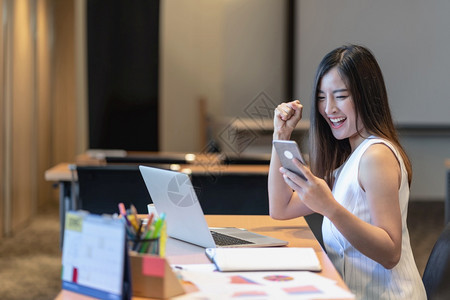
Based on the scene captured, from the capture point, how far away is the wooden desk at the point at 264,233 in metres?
1.45

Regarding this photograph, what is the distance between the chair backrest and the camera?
3.58 metres

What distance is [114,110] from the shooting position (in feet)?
24.7

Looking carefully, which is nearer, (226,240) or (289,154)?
(289,154)

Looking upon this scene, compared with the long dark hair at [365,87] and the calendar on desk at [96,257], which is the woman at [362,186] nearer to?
the long dark hair at [365,87]

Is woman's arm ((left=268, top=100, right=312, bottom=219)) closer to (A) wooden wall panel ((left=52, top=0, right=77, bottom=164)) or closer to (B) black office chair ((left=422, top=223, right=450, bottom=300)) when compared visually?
(B) black office chair ((left=422, top=223, right=450, bottom=300))

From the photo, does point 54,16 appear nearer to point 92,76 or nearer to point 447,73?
point 92,76

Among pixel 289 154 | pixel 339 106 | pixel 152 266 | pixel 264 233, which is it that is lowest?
pixel 264 233

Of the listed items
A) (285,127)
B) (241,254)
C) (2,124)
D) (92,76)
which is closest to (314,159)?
(285,127)

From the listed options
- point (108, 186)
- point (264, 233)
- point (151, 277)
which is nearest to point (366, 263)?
point (264, 233)

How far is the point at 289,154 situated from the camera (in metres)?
1.49

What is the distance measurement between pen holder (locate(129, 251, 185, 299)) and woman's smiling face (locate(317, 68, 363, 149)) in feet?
2.64

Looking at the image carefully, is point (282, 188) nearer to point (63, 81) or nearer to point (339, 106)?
point (339, 106)

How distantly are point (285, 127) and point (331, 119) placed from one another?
0.19 meters

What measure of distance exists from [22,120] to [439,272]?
5.10 meters
